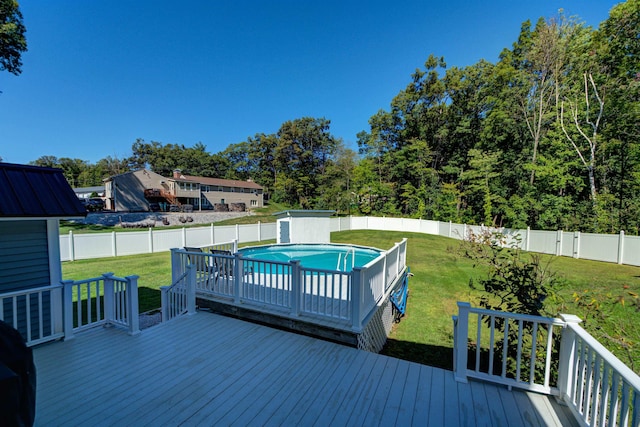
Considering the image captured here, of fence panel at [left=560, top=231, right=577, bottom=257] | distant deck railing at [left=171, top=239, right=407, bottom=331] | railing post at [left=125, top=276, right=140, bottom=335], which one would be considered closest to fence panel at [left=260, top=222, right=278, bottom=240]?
distant deck railing at [left=171, top=239, right=407, bottom=331]

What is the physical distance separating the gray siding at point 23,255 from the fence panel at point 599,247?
17067 millimetres

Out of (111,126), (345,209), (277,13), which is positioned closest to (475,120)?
(345,209)

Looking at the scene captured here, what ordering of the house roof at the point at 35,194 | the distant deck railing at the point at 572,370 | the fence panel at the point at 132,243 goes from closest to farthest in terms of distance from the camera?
1. the distant deck railing at the point at 572,370
2. the house roof at the point at 35,194
3. the fence panel at the point at 132,243

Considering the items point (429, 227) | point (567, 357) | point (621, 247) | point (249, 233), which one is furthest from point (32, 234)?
point (429, 227)

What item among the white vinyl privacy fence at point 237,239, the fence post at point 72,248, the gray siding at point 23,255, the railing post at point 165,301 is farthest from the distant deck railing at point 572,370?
the fence post at point 72,248

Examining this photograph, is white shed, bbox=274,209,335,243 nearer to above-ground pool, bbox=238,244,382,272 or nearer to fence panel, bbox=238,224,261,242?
above-ground pool, bbox=238,244,382,272

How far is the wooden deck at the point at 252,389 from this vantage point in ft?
7.84

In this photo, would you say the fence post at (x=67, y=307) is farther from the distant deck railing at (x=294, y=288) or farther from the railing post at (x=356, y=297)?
the railing post at (x=356, y=297)

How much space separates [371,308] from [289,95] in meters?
30.5

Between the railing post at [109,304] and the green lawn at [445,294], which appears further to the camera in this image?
the railing post at [109,304]

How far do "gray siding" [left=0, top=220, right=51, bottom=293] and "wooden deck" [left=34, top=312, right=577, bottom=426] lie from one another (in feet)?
3.49

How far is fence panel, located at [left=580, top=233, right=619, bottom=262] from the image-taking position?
10305mm

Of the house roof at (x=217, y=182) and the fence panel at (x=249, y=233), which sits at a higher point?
the house roof at (x=217, y=182)

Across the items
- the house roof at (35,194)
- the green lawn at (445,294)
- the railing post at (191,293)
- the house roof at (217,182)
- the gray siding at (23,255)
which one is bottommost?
the green lawn at (445,294)
